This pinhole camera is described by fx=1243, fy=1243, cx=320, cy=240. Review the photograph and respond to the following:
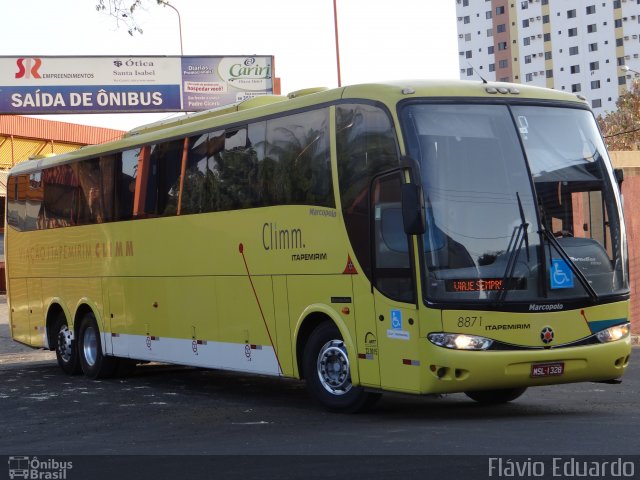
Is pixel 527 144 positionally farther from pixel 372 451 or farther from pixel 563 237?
pixel 372 451

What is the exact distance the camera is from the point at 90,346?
1853cm

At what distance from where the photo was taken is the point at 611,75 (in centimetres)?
14800

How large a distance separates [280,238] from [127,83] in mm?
25371

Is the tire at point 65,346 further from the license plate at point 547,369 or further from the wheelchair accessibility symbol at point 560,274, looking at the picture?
the wheelchair accessibility symbol at point 560,274

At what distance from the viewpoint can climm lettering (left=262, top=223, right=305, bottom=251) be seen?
13.0m

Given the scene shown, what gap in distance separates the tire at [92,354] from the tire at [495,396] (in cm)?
668

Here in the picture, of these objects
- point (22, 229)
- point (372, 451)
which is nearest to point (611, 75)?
point (22, 229)

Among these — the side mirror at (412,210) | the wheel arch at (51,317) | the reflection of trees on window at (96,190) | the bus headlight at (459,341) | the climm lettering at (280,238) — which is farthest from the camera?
the wheel arch at (51,317)

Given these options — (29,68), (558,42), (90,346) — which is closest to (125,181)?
(90,346)

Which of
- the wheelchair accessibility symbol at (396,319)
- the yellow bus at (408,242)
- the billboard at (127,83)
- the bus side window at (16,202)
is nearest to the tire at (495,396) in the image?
the yellow bus at (408,242)

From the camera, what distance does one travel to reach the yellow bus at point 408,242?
1112cm

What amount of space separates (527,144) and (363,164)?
156 centimetres
